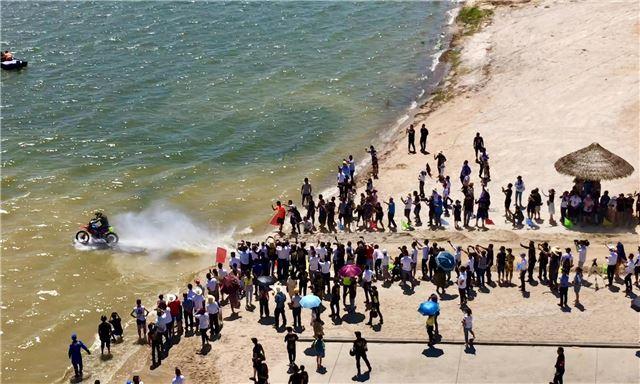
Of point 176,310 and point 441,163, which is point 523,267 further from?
point 441,163

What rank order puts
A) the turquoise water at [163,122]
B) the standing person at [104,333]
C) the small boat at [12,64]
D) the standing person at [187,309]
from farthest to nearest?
1. the small boat at [12,64]
2. the turquoise water at [163,122]
3. the standing person at [187,309]
4. the standing person at [104,333]

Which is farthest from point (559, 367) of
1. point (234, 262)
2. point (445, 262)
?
point (234, 262)

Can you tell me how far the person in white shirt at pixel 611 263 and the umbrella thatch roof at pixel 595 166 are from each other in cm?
417

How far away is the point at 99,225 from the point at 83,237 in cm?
94

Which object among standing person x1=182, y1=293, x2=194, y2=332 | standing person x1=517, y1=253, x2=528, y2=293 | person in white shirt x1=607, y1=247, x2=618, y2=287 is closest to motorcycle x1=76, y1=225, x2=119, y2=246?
standing person x1=182, y1=293, x2=194, y2=332

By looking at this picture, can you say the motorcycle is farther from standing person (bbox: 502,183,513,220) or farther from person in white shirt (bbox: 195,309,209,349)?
standing person (bbox: 502,183,513,220)

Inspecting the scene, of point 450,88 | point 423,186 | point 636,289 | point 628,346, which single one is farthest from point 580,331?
point 450,88

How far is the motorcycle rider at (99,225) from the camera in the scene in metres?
34.4

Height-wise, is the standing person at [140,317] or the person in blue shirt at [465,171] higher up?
the person in blue shirt at [465,171]

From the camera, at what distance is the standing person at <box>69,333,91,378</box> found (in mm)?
25141

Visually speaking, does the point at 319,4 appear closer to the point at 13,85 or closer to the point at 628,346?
the point at 13,85

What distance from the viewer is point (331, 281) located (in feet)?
95.0

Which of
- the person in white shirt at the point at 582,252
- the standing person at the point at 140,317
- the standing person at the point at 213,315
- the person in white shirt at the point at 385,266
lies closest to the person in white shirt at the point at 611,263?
the person in white shirt at the point at 582,252

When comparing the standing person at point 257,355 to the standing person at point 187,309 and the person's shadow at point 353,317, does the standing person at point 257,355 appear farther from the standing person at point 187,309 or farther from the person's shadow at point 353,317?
the standing person at point 187,309
